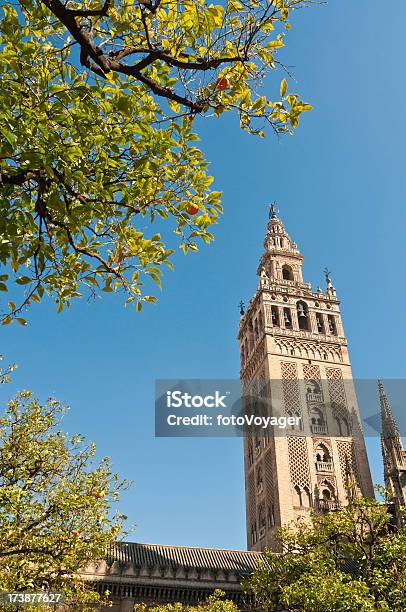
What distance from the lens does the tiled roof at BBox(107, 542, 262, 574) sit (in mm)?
27116

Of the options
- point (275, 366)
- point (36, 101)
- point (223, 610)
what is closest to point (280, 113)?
point (36, 101)

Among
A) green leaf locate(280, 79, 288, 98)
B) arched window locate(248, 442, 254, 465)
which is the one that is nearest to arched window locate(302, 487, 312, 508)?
arched window locate(248, 442, 254, 465)

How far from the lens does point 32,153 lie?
13.7ft

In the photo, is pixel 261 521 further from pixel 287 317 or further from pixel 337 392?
pixel 287 317

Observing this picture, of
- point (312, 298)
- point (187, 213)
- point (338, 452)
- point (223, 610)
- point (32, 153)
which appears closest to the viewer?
point (32, 153)

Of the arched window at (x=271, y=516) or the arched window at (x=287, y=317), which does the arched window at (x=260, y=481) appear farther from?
the arched window at (x=287, y=317)

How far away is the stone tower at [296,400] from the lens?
33.8m

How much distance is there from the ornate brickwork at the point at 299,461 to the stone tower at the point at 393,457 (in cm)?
528

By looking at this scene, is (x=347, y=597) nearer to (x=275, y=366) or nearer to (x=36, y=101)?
(x=36, y=101)

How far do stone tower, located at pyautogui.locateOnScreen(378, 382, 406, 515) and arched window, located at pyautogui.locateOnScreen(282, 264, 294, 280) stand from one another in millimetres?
12657

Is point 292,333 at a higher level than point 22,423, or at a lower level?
higher

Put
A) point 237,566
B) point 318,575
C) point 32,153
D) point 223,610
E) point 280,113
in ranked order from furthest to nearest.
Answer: point 237,566, point 223,610, point 318,575, point 280,113, point 32,153

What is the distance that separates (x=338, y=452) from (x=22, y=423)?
1060 inches

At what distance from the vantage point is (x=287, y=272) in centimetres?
4616
